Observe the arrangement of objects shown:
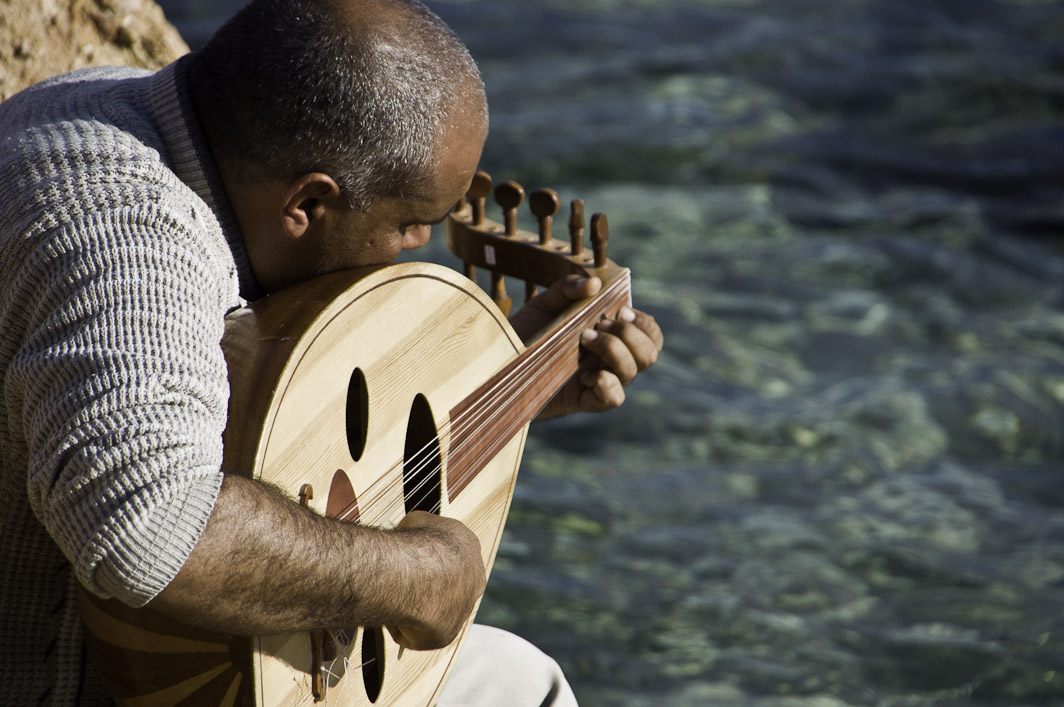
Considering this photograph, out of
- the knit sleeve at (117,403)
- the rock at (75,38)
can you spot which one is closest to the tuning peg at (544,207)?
the rock at (75,38)

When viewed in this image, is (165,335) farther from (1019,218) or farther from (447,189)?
(1019,218)

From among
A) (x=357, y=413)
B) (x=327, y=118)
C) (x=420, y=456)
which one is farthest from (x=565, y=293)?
(x=327, y=118)

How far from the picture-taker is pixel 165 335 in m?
1.23

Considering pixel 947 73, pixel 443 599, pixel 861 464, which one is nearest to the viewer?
pixel 443 599

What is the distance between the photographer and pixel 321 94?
5.04ft

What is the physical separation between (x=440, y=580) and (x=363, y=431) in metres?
0.23

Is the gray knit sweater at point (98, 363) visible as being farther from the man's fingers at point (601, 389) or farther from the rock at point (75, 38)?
Result: the rock at point (75, 38)

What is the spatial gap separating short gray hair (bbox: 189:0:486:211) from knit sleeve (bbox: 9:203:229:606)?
11.8 inches

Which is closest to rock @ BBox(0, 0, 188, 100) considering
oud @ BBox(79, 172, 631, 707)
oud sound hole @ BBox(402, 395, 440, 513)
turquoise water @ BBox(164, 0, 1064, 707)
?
oud @ BBox(79, 172, 631, 707)

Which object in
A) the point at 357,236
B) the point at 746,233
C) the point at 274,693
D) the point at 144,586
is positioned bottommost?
the point at 746,233

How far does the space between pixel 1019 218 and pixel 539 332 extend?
4557 millimetres

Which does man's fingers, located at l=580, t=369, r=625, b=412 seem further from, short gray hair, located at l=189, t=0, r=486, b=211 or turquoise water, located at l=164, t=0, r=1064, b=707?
turquoise water, located at l=164, t=0, r=1064, b=707

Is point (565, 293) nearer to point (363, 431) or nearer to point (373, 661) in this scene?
point (363, 431)

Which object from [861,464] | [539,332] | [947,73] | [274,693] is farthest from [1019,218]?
[274,693]
